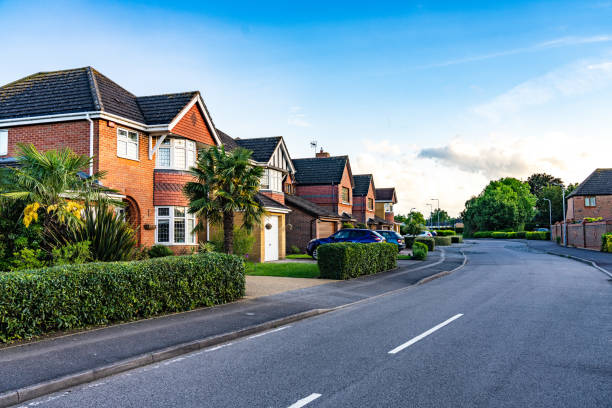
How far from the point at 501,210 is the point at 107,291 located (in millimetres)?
97448

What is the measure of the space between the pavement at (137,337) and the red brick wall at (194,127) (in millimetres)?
11062

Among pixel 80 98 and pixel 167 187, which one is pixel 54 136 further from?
pixel 167 187

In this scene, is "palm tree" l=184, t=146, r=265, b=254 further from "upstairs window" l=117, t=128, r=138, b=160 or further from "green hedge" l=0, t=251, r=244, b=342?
"green hedge" l=0, t=251, r=244, b=342

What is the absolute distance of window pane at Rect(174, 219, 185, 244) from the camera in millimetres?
22312

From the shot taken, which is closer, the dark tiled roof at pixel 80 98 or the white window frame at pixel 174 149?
the dark tiled roof at pixel 80 98

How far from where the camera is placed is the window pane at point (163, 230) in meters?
22.1

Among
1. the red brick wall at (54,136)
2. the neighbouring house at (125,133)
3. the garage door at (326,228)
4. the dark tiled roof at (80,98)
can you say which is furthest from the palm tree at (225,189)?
the garage door at (326,228)

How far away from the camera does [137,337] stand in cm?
822

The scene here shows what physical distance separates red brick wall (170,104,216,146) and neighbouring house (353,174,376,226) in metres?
29.2

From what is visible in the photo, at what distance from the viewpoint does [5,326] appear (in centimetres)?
746

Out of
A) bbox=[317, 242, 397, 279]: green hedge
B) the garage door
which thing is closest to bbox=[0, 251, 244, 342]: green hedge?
bbox=[317, 242, 397, 279]: green hedge

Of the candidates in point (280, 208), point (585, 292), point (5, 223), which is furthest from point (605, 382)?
point (280, 208)

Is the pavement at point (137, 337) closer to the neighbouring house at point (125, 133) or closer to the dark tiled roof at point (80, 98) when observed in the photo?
the neighbouring house at point (125, 133)

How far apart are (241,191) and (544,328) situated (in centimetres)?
1113
